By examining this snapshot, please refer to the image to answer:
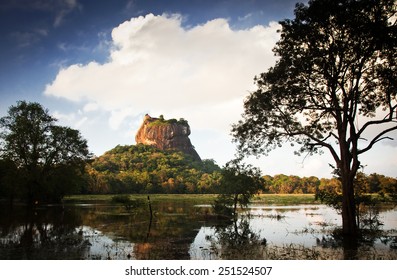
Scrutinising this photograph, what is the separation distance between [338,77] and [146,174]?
190ft

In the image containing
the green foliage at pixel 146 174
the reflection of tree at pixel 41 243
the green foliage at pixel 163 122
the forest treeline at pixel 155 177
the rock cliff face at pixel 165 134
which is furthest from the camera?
the green foliage at pixel 163 122

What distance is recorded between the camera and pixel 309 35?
575 inches

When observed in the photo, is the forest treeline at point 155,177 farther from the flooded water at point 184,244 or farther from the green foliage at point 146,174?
the flooded water at point 184,244

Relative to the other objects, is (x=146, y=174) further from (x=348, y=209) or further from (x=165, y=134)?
(x=348, y=209)

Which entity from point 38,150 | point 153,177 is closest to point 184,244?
point 38,150

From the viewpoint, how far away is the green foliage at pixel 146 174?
205 ft

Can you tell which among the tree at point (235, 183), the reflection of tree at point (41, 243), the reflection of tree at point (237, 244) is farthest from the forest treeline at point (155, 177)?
the reflection of tree at point (41, 243)

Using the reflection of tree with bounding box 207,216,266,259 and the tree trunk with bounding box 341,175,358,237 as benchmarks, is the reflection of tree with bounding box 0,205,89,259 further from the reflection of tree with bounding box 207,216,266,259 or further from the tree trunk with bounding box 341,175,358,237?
the tree trunk with bounding box 341,175,358,237

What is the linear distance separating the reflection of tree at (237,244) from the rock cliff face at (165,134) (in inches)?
3476

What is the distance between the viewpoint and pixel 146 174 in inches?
2724

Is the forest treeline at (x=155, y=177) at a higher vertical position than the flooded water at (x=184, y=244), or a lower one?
higher

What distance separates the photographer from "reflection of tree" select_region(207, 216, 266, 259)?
423 inches

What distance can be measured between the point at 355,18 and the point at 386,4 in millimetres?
1275
